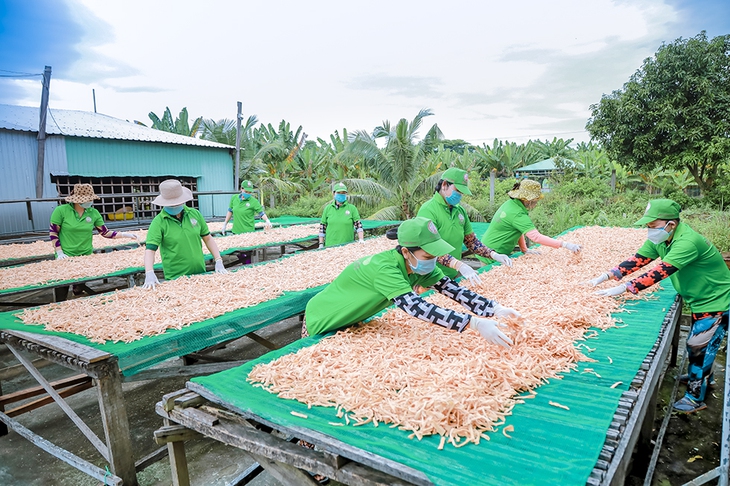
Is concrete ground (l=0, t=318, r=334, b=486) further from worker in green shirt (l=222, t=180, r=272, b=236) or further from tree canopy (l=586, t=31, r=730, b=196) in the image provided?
tree canopy (l=586, t=31, r=730, b=196)

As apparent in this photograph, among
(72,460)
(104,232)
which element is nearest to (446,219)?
(72,460)

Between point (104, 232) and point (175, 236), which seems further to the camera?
point (104, 232)

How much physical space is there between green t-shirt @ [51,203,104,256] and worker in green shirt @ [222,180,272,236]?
248cm

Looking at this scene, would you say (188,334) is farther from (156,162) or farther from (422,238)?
(156,162)

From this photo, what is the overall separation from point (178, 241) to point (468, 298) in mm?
2912

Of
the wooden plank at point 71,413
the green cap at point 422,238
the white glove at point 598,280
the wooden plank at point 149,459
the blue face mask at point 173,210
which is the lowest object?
the wooden plank at point 149,459

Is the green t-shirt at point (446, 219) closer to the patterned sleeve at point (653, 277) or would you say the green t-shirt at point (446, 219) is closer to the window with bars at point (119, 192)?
the patterned sleeve at point (653, 277)

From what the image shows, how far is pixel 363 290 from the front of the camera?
239cm

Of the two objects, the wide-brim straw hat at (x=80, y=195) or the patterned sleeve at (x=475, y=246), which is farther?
the wide-brim straw hat at (x=80, y=195)

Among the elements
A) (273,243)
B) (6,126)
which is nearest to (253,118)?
(6,126)

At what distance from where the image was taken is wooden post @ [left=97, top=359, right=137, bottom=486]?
7.97ft

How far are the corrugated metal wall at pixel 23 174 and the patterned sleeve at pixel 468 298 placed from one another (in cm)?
1022

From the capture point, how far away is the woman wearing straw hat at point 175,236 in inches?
157

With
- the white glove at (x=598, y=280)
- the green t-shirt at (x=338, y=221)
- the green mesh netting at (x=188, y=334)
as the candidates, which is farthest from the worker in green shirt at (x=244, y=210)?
the white glove at (x=598, y=280)
